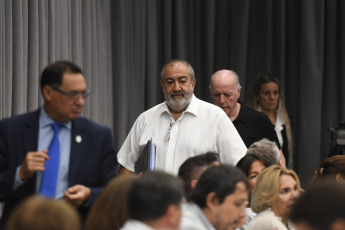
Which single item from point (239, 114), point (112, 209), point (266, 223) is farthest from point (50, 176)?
point (239, 114)

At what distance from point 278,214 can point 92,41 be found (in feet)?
9.20

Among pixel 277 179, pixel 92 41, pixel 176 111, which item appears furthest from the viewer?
pixel 92 41

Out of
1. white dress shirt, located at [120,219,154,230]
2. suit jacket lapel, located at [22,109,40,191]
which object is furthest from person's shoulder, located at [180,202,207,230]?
suit jacket lapel, located at [22,109,40,191]

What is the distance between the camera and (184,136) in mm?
4547

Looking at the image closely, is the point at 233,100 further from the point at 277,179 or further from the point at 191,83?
the point at 277,179

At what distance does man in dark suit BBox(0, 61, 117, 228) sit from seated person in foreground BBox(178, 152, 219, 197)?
412 millimetres

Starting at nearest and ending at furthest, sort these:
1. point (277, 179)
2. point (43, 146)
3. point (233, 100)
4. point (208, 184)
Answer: point (208, 184) → point (43, 146) → point (277, 179) → point (233, 100)

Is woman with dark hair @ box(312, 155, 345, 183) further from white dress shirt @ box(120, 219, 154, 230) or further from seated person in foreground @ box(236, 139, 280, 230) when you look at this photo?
white dress shirt @ box(120, 219, 154, 230)

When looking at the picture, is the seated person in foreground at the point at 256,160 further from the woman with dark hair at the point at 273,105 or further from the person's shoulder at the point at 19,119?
the woman with dark hair at the point at 273,105

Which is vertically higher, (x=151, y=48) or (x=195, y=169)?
(x=151, y=48)

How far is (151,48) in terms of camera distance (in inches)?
272

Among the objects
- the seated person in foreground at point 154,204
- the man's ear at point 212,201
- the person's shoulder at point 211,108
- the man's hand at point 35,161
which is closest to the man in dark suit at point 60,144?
the man's hand at point 35,161

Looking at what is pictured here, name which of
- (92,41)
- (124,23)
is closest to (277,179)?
(92,41)

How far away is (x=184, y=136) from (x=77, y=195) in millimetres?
1524
